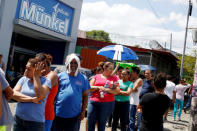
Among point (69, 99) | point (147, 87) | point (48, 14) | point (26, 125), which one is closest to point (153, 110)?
point (69, 99)

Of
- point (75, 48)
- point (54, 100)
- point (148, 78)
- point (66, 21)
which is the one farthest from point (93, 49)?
point (54, 100)

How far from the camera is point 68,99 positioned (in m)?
3.80

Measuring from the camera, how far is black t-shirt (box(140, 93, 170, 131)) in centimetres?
387

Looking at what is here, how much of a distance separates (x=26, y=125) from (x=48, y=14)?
11370 millimetres

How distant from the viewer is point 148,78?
6469 millimetres

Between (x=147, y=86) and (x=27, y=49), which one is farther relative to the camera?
(x=27, y=49)

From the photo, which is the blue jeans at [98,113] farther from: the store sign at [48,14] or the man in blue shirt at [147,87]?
the store sign at [48,14]

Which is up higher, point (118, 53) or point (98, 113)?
point (118, 53)

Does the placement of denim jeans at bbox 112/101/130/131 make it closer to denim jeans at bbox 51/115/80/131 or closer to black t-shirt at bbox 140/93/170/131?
black t-shirt at bbox 140/93/170/131

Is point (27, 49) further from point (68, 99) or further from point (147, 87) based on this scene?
point (68, 99)

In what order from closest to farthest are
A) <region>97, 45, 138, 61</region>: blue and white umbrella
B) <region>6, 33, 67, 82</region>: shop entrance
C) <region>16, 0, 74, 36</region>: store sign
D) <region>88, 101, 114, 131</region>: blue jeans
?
<region>88, 101, 114, 131</region>: blue jeans → <region>97, 45, 138, 61</region>: blue and white umbrella → <region>16, 0, 74, 36</region>: store sign → <region>6, 33, 67, 82</region>: shop entrance

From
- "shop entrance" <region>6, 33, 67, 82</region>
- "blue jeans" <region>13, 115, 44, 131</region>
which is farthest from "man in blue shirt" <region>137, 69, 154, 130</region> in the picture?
"shop entrance" <region>6, 33, 67, 82</region>

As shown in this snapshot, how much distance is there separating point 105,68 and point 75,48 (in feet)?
39.6

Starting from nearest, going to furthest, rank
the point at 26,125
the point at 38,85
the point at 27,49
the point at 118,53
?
the point at 38,85
the point at 26,125
the point at 118,53
the point at 27,49
